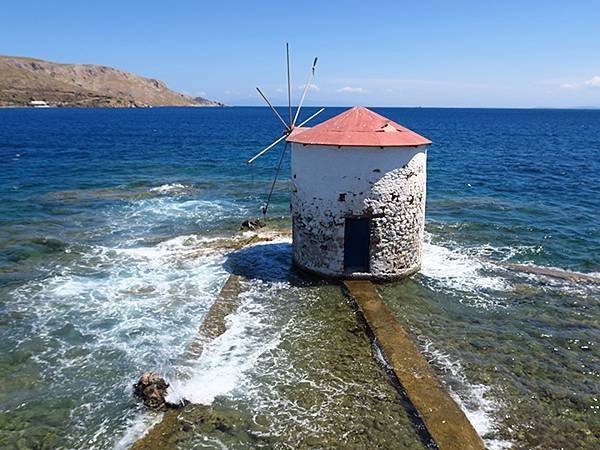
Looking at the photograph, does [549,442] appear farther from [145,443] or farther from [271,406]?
[145,443]

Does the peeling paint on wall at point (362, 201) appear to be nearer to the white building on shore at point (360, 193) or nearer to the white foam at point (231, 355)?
the white building on shore at point (360, 193)

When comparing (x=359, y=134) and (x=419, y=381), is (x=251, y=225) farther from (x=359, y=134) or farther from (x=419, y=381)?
(x=419, y=381)

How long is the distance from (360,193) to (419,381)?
279 inches

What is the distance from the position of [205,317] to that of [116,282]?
5.03m

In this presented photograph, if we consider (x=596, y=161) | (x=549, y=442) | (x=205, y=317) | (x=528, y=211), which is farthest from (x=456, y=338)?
(x=596, y=161)

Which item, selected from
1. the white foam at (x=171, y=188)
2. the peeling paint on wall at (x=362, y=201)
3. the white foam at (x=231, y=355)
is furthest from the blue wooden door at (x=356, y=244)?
the white foam at (x=171, y=188)

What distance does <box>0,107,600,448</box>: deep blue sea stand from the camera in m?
10.9

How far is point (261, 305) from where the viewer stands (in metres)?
16.3

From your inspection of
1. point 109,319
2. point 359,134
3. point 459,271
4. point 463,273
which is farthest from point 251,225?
point 109,319

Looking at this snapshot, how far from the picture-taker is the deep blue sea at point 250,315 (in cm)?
1088

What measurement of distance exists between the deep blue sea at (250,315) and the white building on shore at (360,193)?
129 cm

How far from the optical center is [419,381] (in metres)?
11.7

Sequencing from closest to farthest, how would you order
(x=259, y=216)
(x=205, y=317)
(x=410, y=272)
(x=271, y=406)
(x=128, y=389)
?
(x=271, y=406) → (x=128, y=389) → (x=205, y=317) → (x=410, y=272) → (x=259, y=216)

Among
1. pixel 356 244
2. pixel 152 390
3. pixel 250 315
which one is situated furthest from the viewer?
pixel 356 244
